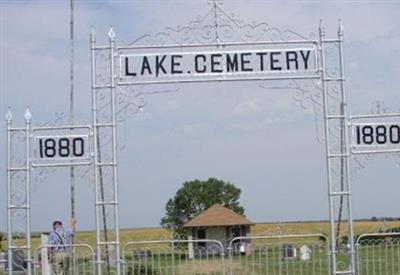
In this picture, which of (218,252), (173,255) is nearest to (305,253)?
(218,252)

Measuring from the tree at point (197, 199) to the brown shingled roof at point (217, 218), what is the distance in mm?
1103

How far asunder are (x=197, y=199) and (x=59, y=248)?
30.8 metres

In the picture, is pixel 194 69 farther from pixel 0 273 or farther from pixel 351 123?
pixel 0 273

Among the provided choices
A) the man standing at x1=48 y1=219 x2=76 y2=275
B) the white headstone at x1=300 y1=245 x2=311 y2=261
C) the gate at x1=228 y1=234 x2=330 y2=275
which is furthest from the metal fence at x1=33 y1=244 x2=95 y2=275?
the white headstone at x1=300 y1=245 x2=311 y2=261

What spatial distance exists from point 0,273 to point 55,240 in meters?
3.59

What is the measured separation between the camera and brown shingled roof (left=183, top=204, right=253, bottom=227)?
39.4 meters

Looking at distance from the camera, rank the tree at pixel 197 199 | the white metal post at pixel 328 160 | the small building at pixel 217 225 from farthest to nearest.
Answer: the tree at pixel 197 199 → the small building at pixel 217 225 → the white metal post at pixel 328 160

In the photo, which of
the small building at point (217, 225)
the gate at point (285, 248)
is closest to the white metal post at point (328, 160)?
the gate at point (285, 248)

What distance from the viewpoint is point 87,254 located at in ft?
45.4

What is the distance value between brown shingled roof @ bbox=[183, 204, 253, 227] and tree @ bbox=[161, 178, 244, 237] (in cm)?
110

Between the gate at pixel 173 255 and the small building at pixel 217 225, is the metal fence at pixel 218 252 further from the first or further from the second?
the small building at pixel 217 225

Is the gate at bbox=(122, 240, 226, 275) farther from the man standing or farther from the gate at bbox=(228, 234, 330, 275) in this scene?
the man standing

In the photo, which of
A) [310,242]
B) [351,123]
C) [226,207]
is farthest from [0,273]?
[226,207]

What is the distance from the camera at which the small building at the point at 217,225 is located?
3934 cm
